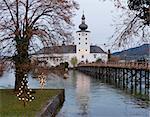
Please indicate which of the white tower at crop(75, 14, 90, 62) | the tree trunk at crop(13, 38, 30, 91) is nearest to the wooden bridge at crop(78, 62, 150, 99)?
the tree trunk at crop(13, 38, 30, 91)

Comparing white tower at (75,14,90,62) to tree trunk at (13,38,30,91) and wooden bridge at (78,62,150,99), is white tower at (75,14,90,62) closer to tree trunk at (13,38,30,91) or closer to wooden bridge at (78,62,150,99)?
wooden bridge at (78,62,150,99)

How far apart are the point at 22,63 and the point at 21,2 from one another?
3815 mm

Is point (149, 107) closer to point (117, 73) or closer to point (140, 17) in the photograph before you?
point (140, 17)

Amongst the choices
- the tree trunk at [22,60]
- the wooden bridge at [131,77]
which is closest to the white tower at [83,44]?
the wooden bridge at [131,77]

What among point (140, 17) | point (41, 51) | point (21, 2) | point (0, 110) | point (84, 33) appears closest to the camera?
point (140, 17)

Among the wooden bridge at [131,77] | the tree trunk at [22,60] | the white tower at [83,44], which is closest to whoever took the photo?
the tree trunk at [22,60]

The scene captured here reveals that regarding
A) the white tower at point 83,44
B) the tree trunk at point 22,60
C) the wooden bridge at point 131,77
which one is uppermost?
the white tower at point 83,44

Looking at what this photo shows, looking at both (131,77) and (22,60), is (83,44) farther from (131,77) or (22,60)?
(22,60)

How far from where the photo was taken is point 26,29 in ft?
77.9

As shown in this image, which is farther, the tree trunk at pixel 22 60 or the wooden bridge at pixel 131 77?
the wooden bridge at pixel 131 77

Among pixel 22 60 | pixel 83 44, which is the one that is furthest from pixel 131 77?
pixel 83 44

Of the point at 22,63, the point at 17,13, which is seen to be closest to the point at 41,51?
the point at 22,63

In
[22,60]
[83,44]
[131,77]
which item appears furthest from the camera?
[83,44]

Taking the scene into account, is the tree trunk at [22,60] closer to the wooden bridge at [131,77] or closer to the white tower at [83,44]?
the wooden bridge at [131,77]
